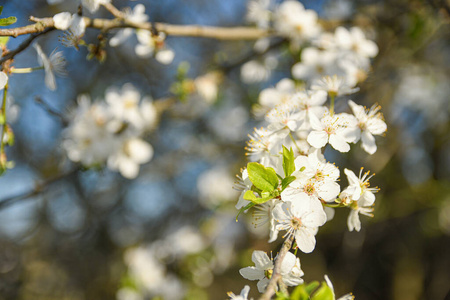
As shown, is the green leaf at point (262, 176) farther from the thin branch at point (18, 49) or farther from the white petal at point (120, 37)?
the white petal at point (120, 37)

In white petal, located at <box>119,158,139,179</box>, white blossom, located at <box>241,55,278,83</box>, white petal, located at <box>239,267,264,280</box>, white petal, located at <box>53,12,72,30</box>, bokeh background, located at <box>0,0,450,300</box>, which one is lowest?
bokeh background, located at <box>0,0,450,300</box>

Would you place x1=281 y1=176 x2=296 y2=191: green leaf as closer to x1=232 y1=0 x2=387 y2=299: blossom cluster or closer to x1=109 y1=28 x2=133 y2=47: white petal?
x1=232 y1=0 x2=387 y2=299: blossom cluster

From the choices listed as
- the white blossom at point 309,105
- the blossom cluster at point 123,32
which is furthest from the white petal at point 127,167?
the white blossom at point 309,105

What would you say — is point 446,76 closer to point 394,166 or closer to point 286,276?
point 394,166

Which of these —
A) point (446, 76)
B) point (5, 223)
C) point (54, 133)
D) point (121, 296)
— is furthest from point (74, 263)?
point (446, 76)

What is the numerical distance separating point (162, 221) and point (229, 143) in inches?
58.9

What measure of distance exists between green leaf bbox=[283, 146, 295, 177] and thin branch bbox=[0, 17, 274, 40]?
2.93 ft

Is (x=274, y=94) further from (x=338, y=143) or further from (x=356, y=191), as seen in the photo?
(x=356, y=191)

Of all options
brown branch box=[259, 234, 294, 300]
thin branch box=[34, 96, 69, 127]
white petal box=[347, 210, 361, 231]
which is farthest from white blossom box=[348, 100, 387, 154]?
thin branch box=[34, 96, 69, 127]

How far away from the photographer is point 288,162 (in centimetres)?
103

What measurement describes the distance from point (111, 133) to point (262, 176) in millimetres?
1390

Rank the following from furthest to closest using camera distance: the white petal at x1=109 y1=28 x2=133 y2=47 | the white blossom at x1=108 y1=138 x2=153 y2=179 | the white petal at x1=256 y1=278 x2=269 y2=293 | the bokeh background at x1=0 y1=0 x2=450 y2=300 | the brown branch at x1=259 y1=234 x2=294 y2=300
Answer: the bokeh background at x1=0 y1=0 x2=450 y2=300
the white blossom at x1=108 y1=138 x2=153 y2=179
the white petal at x1=109 y1=28 x2=133 y2=47
the white petal at x1=256 y1=278 x2=269 y2=293
the brown branch at x1=259 y1=234 x2=294 y2=300

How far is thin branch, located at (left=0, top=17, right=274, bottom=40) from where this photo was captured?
1.17 meters

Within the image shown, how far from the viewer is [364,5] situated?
2850 millimetres
